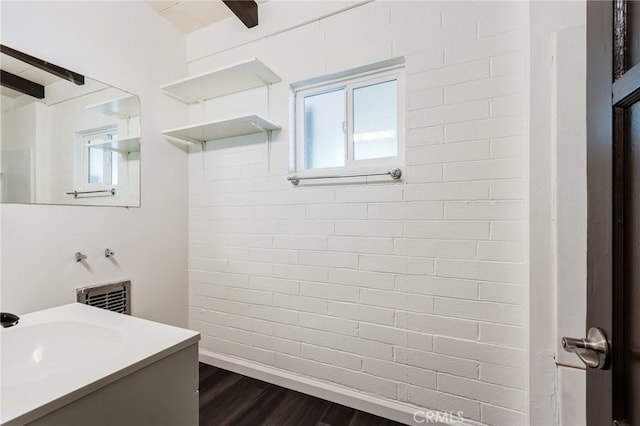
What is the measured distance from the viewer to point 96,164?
1.70 meters

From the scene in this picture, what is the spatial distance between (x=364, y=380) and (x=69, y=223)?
1.91 metres

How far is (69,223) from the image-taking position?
1583mm

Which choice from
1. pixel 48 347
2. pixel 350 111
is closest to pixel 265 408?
pixel 48 347

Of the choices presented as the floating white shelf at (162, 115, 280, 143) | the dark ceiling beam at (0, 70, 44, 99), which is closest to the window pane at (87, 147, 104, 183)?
the dark ceiling beam at (0, 70, 44, 99)

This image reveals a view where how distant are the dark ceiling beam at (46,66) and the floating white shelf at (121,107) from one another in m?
0.15

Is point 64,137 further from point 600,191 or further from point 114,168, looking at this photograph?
point 600,191

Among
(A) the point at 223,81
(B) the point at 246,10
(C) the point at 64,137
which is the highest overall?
(B) the point at 246,10

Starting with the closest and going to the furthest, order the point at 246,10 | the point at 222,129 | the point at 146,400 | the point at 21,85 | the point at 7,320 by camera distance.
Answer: the point at 146,400 < the point at 7,320 < the point at 21,85 < the point at 246,10 < the point at 222,129

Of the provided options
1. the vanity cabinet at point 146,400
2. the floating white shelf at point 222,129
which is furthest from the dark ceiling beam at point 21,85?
the vanity cabinet at point 146,400

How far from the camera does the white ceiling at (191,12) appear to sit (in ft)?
6.53

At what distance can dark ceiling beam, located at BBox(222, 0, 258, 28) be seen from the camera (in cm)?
182

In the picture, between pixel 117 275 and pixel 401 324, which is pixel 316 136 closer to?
pixel 401 324

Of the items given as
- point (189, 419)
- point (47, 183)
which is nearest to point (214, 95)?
point (47, 183)

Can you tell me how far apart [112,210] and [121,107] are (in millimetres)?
669
